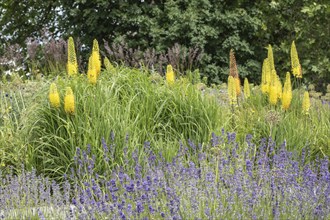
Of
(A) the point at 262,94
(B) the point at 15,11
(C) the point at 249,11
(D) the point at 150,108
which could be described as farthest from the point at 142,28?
(D) the point at 150,108

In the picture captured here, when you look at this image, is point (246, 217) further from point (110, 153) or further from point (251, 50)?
point (251, 50)

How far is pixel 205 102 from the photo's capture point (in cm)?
602

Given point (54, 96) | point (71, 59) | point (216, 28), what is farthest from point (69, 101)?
point (216, 28)

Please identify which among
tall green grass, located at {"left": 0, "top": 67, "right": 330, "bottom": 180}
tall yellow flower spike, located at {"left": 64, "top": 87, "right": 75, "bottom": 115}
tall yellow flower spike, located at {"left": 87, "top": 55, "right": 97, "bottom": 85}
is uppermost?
tall yellow flower spike, located at {"left": 87, "top": 55, "right": 97, "bottom": 85}

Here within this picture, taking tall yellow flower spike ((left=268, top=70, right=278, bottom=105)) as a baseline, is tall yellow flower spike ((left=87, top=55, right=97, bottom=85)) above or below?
above

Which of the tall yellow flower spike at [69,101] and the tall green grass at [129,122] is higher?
the tall yellow flower spike at [69,101]

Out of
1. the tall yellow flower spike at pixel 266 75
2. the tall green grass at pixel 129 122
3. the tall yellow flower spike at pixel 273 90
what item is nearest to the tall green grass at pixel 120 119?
the tall green grass at pixel 129 122

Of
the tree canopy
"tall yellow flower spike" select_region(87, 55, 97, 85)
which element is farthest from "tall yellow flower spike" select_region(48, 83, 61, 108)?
the tree canopy

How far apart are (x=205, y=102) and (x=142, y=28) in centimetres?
576

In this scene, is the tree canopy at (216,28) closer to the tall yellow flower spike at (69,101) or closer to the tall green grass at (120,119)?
the tall green grass at (120,119)

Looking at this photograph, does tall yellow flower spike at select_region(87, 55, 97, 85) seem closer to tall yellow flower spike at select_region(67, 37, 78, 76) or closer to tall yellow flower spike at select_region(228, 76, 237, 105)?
tall yellow flower spike at select_region(67, 37, 78, 76)

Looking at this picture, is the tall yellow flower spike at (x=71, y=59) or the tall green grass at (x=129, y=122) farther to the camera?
the tall yellow flower spike at (x=71, y=59)

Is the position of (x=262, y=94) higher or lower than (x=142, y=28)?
lower

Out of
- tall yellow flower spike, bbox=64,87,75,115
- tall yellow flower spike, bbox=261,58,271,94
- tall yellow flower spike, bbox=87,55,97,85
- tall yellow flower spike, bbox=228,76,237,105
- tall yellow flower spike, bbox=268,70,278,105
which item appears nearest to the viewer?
tall yellow flower spike, bbox=64,87,75,115
